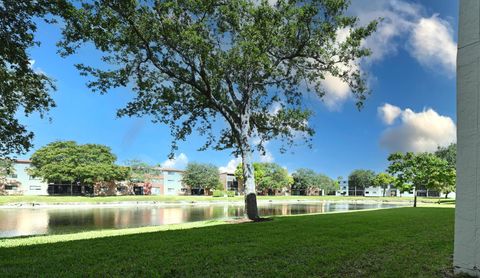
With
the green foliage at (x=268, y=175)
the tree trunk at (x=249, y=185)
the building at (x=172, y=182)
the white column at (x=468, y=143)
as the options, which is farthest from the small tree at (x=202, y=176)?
the white column at (x=468, y=143)

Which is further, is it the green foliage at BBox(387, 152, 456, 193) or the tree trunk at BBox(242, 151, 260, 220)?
the green foliage at BBox(387, 152, 456, 193)

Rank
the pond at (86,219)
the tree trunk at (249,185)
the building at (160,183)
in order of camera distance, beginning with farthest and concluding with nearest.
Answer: the building at (160,183)
the pond at (86,219)
the tree trunk at (249,185)

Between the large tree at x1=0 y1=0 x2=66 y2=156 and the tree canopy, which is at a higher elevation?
the large tree at x1=0 y1=0 x2=66 y2=156

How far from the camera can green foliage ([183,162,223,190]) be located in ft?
270

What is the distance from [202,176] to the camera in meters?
82.2

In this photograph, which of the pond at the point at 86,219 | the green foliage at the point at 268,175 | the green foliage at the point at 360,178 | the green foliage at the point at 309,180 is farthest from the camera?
the green foliage at the point at 360,178

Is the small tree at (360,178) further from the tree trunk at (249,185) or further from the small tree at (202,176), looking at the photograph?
the tree trunk at (249,185)

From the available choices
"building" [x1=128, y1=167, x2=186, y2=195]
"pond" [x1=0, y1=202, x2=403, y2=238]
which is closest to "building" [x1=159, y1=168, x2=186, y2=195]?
"building" [x1=128, y1=167, x2=186, y2=195]

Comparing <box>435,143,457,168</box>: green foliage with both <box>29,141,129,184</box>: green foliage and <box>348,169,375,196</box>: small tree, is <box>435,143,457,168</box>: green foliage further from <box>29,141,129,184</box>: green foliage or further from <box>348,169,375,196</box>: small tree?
<box>29,141,129,184</box>: green foliage

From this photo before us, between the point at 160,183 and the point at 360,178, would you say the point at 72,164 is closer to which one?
the point at 160,183

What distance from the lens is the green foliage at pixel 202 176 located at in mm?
82188

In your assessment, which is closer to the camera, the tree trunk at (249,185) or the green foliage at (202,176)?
the tree trunk at (249,185)

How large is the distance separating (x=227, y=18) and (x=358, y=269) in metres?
13.6

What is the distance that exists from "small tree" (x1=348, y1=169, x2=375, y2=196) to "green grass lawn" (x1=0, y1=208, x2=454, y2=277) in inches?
4364
